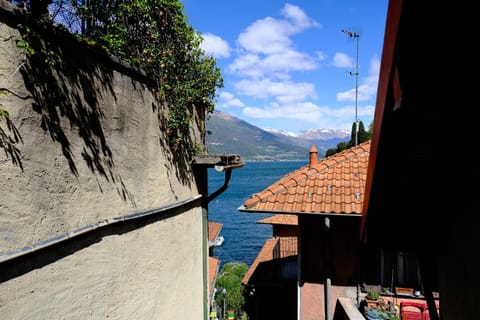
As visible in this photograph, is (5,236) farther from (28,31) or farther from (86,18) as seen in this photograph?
(86,18)

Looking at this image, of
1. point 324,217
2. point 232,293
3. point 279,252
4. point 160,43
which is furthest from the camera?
point 232,293

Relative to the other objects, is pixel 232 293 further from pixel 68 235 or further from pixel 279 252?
pixel 68 235

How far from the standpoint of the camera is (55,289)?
7.94 ft

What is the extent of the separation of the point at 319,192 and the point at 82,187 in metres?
4.40

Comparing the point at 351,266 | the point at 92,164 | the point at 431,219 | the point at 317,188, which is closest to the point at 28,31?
the point at 92,164

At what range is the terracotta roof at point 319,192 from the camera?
5.82m

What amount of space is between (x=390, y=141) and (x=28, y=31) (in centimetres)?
227

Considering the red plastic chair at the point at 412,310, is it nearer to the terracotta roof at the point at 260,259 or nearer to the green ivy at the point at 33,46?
the green ivy at the point at 33,46

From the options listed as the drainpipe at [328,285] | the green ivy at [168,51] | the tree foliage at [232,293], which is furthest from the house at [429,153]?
the tree foliage at [232,293]

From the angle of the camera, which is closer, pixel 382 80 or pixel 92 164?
pixel 382 80

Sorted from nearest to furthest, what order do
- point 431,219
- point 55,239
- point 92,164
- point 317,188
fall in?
1. point 55,239
2. point 431,219
3. point 92,164
4. point 317,188

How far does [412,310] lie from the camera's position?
21.0 ft

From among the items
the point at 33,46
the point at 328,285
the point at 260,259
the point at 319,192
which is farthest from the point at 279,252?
the point at 33,46

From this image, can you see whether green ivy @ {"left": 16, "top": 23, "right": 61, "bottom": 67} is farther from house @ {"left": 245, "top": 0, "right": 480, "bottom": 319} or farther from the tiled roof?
the tiled roof
